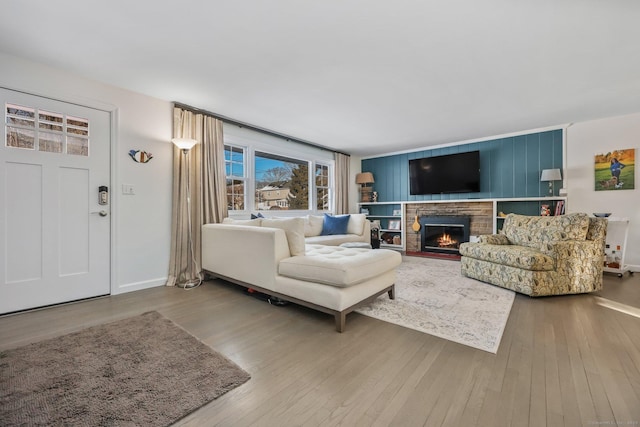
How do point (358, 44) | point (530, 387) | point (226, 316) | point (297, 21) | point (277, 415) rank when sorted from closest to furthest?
1. point (277, 415)
2. point (530, 387)
3. point (297, 21)
4. point (358, 44)
5. point (226, 316)

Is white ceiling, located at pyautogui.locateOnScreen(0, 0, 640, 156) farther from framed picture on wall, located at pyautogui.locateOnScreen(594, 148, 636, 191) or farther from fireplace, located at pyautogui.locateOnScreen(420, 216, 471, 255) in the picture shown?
fireplace, located at pyautogui.locateOnScreen(420, 216, 471, 255)

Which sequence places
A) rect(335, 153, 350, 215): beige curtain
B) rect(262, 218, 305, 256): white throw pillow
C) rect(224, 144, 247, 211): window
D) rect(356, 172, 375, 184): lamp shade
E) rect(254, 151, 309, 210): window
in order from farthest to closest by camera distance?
rect(356, 172, 375, 184): lamp shade → rect(335, 153, 350, 215): beige curtain → rect(254, 151, 309, 210): window → rect(224, 144, 247, 211): window → rect(262, 218, 305, 256): white throw pillow

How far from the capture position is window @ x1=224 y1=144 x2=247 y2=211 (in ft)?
13.4

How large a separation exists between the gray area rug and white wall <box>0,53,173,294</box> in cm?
119

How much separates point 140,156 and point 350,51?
2.54 m

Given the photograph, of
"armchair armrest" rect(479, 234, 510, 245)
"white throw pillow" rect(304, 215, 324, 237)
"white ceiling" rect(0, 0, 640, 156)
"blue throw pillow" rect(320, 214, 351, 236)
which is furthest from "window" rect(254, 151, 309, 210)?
"armchair armrest" rect(479, 234, 510, 245)

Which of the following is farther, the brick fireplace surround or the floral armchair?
the brick fireplace surround

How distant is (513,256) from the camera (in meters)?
2.90

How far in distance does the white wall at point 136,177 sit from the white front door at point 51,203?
99 millimetres

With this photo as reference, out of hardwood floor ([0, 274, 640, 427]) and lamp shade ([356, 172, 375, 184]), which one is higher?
lamp shade ([356, 172, 375, 184])

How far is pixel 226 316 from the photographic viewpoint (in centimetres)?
231

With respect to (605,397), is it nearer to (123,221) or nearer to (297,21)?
(297,21)

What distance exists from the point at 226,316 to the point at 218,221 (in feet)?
5.57

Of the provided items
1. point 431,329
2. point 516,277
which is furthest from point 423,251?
point 431,329
